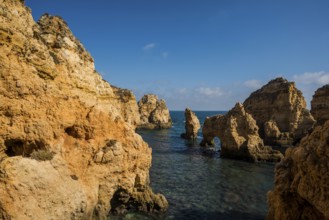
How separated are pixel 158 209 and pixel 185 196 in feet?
19.5

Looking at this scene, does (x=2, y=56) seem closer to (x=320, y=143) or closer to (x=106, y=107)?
(x=106, y=107)

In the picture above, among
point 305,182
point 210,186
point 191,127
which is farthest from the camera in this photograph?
point 191,127

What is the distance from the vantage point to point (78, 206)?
16766 mm

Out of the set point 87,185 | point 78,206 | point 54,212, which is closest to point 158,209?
point 87,185

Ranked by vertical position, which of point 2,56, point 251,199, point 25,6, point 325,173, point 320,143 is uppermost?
point 25,6

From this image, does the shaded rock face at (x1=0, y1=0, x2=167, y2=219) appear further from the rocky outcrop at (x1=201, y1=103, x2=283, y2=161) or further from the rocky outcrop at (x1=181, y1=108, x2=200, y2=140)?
the rocky outcrop at (x1=181, y1=108, x2=200, y2=140)

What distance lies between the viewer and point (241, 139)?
2152 inches

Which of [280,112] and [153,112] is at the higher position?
[153,112]

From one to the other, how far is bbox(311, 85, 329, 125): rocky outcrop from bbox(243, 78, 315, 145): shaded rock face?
12.8 feet

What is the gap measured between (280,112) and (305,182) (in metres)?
67.8

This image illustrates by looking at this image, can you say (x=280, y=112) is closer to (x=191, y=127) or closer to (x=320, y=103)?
(x=320, y=103)

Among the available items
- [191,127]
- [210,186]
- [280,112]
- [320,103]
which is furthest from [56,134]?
[191,127]

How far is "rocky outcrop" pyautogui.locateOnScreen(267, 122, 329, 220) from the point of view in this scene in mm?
13734

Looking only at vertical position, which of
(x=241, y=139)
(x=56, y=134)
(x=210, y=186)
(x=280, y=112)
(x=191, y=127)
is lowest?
(x=210, y=186)
